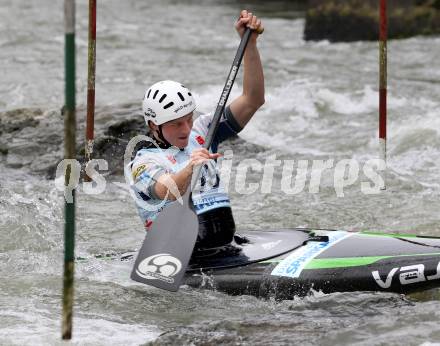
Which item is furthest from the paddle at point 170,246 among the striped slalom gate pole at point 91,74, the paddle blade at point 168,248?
the striped slalom gate pole at point 91,74

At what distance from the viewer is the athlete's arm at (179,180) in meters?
5.06

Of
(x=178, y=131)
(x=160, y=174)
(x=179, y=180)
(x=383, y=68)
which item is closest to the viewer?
(x=179, y=180)

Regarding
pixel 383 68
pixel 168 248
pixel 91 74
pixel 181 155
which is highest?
pixel 383 68

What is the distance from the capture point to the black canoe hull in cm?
515

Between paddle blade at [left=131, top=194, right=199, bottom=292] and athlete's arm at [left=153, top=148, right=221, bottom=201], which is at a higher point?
athlete's arm at [left=153, top=148, right=221, bottom=201]

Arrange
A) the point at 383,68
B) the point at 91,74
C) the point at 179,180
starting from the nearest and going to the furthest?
the point at 179,180, the point at 383,68, the point at 91,74

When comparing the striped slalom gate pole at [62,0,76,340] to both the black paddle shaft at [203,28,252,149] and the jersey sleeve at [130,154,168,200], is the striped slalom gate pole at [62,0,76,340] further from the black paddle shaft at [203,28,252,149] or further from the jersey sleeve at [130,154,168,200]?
the black paddle shaft at [203,28,252,149]

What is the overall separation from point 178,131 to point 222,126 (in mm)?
409

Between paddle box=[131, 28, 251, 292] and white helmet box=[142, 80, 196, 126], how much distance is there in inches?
8.5

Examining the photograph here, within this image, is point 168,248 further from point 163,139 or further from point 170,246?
point 163,139

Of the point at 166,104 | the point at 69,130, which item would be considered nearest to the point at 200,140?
the point at 166,104

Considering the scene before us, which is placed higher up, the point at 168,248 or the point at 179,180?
the point at 179,180

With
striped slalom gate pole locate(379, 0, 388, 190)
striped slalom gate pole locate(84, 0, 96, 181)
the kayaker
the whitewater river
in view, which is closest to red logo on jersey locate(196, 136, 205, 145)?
the kayaker

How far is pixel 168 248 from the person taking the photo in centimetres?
526
